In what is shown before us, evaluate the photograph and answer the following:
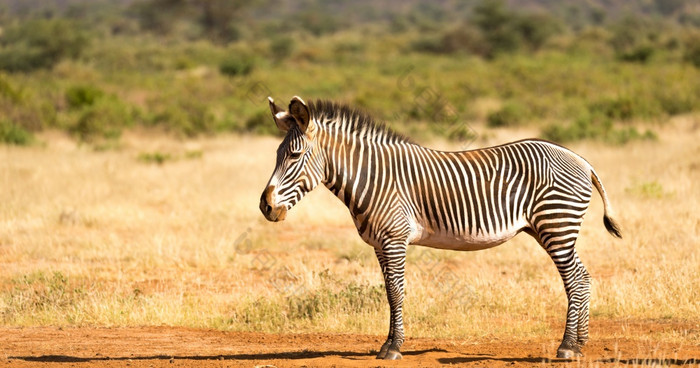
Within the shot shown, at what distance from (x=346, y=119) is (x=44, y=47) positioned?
46379mm

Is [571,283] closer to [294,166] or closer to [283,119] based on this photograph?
[294,166]

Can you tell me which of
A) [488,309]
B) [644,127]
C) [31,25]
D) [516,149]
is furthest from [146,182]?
[31,25]

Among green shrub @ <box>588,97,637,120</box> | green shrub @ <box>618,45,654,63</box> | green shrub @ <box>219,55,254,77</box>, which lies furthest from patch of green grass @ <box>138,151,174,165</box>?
green shrub @ <box>618,45,654,63</box>

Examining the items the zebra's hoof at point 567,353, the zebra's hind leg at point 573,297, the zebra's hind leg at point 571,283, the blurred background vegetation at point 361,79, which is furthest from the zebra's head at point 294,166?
the blurred background vegetation at point 361,79

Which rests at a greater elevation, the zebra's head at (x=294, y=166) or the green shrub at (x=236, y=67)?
the green shrub at (x=236, y=67)

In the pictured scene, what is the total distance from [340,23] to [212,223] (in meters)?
97.6

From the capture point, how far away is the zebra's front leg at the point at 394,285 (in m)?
6.64

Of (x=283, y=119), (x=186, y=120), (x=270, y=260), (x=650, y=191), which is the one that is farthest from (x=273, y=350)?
(x=186, y=120)

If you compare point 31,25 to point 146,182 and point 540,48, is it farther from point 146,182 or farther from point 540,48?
point 146,182

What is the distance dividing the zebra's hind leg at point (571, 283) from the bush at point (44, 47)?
4340cm

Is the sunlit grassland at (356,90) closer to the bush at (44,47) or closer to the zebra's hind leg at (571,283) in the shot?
the bush at (44,47)

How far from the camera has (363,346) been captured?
24.6 feet

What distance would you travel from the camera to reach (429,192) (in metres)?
6.91

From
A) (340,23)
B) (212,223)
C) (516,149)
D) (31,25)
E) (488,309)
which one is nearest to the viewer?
(516,149)
